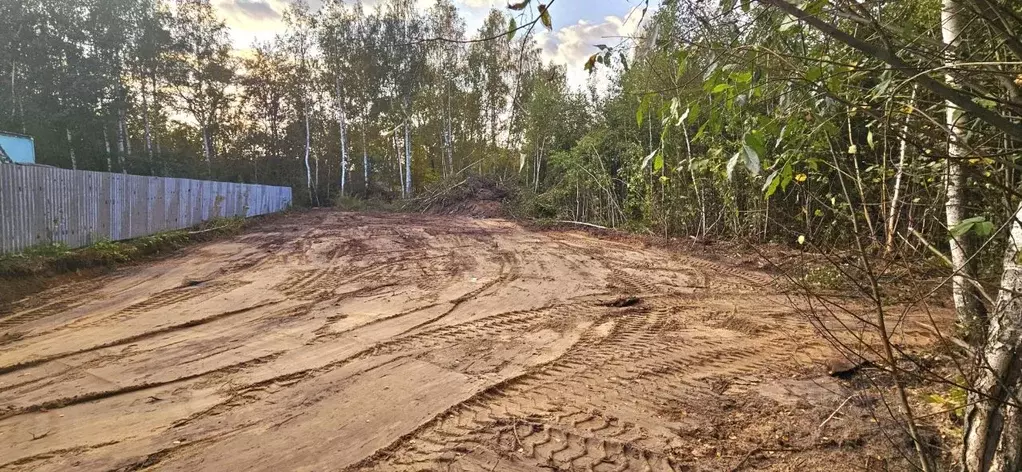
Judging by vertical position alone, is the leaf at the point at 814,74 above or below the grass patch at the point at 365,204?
above

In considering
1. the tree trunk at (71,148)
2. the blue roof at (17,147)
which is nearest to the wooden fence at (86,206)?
the blue roof at (17,147)

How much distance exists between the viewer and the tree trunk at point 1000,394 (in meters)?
1.43

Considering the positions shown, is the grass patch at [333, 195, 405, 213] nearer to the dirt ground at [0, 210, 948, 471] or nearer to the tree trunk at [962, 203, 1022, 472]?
the dirt ground at [0, 210, 948, 471]

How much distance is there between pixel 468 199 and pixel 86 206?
42.0 ft

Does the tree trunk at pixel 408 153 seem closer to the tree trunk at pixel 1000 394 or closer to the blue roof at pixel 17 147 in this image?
the blue roof at pixel 17 147

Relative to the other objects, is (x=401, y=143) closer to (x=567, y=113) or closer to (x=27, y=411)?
(x=567, y=113)

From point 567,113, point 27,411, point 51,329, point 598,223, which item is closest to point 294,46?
point 567,113

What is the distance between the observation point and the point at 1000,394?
1481mm

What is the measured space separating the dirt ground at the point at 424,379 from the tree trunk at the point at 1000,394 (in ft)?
2.94

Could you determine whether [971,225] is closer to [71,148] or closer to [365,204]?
[365,204]

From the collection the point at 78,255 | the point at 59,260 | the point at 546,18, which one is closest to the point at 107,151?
the point at 78,255

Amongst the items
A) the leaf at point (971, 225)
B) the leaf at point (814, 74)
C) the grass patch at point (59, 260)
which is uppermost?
the leaf at point (814, 74)

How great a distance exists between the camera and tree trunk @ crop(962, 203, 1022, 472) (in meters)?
1.43

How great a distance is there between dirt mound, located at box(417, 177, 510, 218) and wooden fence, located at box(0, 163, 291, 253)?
29.1ft
